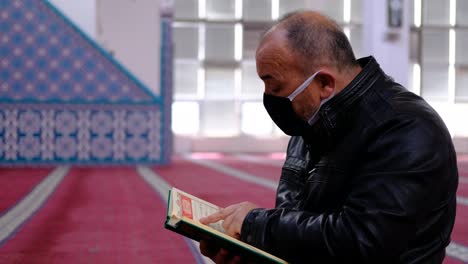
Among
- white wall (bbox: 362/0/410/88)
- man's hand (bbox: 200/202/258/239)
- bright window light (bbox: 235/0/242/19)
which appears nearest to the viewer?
man's hand (bbox: 200/202/258/239)

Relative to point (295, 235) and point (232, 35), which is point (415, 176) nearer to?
point (295, 235)

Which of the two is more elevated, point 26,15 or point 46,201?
point 26,15

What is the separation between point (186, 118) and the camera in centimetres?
1093

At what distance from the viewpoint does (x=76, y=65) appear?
6387 mm

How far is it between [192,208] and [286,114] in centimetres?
31

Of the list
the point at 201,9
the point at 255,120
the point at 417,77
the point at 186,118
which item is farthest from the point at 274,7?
the point at 417,77

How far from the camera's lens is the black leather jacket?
1.03m

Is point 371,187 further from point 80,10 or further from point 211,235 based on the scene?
point 80,10

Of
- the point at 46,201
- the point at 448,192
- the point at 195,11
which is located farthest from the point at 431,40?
the point at 448,192

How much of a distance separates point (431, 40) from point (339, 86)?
36.0 feet

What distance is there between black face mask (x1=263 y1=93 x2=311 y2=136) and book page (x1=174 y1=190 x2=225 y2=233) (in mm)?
276

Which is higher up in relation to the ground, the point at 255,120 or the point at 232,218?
the point at 232,218

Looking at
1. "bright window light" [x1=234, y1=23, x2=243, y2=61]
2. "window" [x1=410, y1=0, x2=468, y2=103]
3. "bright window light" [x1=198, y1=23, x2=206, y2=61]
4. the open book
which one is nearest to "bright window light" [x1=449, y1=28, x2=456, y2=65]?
"window" [x1=410, y1=0, x2=468, y2=103]

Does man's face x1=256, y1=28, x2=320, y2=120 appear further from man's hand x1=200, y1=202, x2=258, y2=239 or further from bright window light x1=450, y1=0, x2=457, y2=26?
bright window light x1=450, y1=0, x2=457, y2=26
